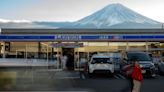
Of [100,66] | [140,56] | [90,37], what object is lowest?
[100,66]

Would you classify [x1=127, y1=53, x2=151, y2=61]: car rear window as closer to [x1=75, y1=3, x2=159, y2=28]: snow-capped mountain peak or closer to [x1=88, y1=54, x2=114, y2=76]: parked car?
[x1=88, y1=54, x2=114, y2=76]: parked car

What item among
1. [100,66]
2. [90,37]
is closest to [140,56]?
[100,66]

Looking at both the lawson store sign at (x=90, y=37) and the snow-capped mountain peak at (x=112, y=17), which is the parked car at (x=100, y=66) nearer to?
the lawson store sign at (x=90, y=37)

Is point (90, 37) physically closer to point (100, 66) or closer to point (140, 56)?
point (100, 66)

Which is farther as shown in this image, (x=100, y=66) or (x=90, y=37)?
(x=90, y=37)

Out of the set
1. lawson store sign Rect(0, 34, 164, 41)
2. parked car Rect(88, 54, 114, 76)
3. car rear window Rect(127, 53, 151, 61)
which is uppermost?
lawson store sign Rect(0, 34, 164, 41)

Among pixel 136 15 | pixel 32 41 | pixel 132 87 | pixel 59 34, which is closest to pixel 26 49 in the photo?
pixel 32 41

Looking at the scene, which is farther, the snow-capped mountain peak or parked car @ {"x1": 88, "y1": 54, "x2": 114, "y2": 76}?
the snow-capped mountain peak

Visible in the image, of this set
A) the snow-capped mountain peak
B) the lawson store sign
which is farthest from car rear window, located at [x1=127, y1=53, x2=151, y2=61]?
the snow-capped mountain peak

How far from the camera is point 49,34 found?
140 feet

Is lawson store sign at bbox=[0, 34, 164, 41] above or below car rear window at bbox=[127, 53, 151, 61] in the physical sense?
above

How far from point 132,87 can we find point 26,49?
91.9 ft

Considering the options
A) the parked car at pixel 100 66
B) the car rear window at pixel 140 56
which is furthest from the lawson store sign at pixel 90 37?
the parked car at pixel 100 66

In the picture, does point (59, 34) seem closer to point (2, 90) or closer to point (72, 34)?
point (72, 34)
